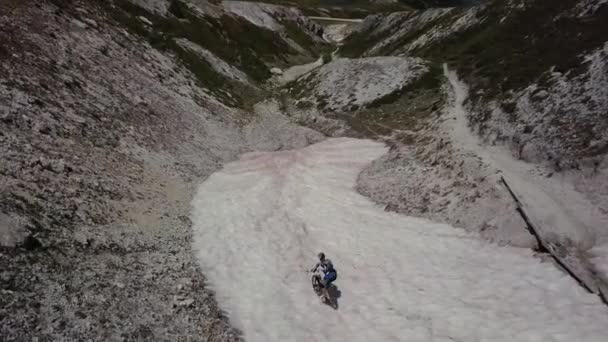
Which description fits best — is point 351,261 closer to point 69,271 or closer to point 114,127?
point 69,271

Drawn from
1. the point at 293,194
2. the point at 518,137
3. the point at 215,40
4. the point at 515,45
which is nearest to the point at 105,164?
the point at 293,194

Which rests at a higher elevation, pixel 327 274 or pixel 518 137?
pixel 518 137

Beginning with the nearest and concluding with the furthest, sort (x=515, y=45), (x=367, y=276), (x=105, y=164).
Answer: (x=367, y=276) → (x=105, y=164) → (x=515, y=45)

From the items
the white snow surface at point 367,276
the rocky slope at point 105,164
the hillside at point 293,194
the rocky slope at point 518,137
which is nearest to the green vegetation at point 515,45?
the rocky slope at point 518,137

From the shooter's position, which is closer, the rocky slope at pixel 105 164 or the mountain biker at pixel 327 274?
the rocky slope at pixel 105 164

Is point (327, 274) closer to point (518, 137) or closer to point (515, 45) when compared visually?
point (518, 137)

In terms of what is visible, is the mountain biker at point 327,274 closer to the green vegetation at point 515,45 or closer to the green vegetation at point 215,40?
the green vegetation at point 515,45

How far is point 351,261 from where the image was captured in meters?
22.4

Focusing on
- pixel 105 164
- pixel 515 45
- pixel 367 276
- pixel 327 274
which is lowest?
pixel 105 164

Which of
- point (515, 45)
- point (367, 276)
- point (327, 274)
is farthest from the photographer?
point (515, 45)

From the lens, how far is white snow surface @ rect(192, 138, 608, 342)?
1689 centimetres

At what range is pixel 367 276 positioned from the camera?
21078mm

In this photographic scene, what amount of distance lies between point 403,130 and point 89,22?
107 feet

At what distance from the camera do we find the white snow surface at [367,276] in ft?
55.4
